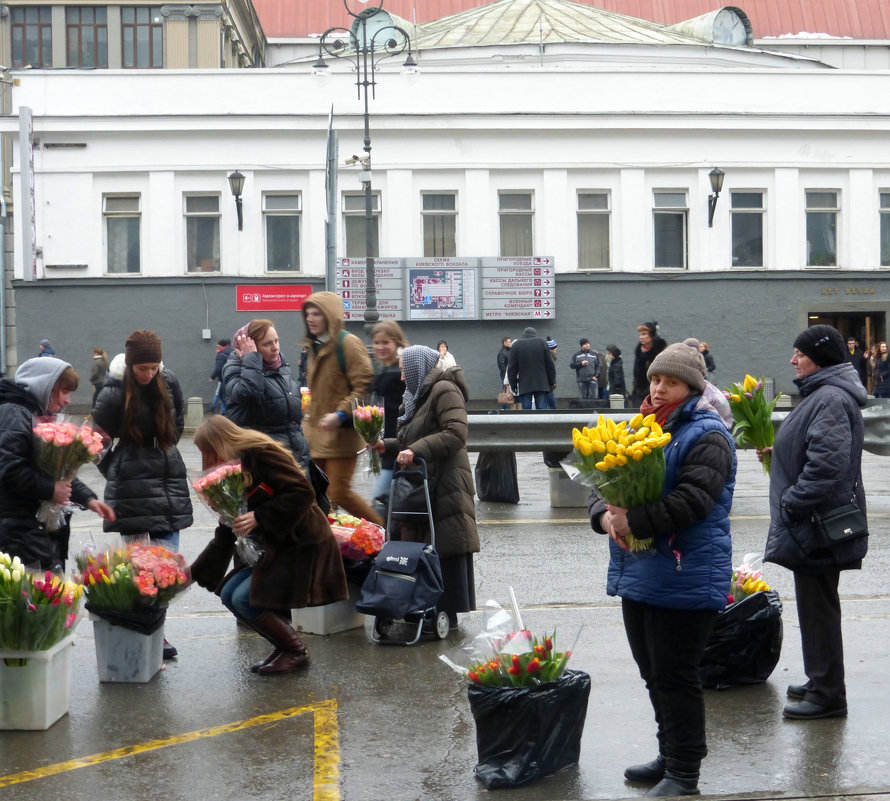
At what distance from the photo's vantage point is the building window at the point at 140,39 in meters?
46.7

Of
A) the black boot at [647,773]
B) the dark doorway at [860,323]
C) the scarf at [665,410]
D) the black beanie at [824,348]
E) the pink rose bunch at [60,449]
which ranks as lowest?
the black boot at [647,773]

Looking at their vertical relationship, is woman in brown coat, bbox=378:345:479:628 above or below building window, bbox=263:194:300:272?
below

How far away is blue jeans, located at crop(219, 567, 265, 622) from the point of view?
273 inches

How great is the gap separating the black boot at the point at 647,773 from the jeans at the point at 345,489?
3.85 metres

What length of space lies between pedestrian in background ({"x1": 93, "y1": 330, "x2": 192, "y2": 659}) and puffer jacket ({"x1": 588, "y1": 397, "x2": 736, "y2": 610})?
3210 mm

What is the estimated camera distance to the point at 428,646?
7.46 metres

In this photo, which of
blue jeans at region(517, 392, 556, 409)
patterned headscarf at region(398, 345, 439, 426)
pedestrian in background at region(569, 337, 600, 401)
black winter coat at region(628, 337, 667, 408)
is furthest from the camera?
pedestrian in background at region(569, 337, 600, 401)

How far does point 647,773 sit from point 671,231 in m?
28.4

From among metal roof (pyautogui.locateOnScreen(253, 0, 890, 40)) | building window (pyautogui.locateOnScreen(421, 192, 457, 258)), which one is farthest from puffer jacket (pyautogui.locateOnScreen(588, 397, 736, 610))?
metal roof (pyautogui.locateOnScreen(253, 0, 890, 40))

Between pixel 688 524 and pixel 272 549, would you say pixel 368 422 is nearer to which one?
pixel 272 549

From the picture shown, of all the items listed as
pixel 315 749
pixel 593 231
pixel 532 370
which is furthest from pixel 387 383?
pixel 593 231

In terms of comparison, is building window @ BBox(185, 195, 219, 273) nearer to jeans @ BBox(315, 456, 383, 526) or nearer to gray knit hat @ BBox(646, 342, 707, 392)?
jeans @ BBox(315, 456, 383, 526)

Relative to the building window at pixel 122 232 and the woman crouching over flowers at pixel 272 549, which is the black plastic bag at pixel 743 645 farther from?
the building window at pixel 122 232

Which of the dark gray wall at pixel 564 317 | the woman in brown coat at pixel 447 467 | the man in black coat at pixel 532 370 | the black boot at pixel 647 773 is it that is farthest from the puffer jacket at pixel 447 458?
the dark gray wall at pixel 564 317
